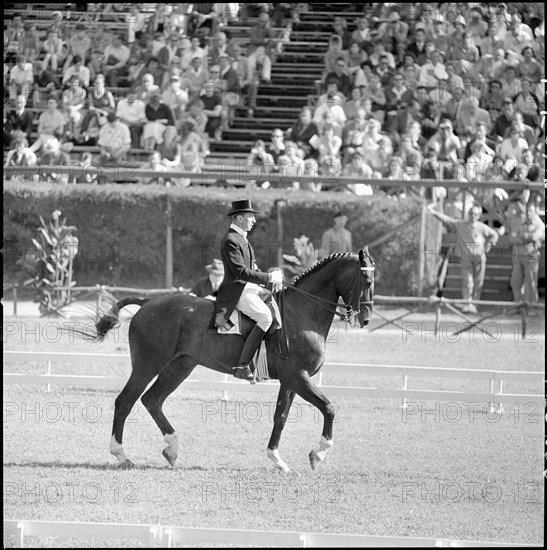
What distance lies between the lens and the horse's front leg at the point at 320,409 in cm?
968

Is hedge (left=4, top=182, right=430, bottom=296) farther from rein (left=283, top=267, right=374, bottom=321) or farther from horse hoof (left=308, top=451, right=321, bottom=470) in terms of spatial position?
horse hoof (left=308, top=451, right=321, bottom=470)

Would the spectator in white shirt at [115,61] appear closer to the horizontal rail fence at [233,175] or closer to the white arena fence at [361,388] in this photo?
the horizontal rail fence at [233,175]

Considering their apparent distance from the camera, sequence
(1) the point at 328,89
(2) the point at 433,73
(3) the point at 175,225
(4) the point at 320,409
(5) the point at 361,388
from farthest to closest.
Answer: (2) the point at 433,73 < (1) the point at 328,89 < (3) the point at 175,225 < (5) the point at 361,388 < (4) the point at 320,409

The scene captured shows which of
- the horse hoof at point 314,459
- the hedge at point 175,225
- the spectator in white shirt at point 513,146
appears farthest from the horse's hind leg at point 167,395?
the spectator in white shirt at point 513,146

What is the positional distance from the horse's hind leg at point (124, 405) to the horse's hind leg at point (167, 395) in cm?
15

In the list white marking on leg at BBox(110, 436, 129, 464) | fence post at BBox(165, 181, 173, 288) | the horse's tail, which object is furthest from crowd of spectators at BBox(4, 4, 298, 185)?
white marking on leg at BBox(110, 436, 129, 464)

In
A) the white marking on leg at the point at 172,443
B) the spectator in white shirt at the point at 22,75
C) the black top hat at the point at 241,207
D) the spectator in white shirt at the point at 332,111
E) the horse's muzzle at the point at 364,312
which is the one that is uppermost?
the spectator in white shirt at the point at 22,75

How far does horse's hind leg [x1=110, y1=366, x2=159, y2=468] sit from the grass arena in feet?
0.51

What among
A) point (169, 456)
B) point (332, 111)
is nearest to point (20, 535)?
point (169, 456)

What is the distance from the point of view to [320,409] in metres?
9.79

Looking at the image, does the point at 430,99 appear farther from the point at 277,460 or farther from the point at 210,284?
the point at 277,460

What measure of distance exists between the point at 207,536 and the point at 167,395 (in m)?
3.33

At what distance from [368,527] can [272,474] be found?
1812 mm

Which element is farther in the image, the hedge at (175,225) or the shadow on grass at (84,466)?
the hedge at (175,225)
